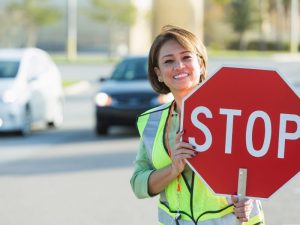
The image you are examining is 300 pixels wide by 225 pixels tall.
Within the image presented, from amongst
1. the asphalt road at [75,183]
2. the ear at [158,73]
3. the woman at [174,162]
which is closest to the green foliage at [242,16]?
the asphalt road at [75,183]

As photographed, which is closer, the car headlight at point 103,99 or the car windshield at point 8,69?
the car headlight at point 103,99

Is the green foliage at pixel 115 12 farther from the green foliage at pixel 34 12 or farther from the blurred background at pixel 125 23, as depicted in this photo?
the green foliage at pixel 34 12

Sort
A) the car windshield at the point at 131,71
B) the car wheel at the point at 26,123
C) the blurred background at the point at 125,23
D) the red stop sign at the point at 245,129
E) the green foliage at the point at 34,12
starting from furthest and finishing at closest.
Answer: the green foliage at the point at 34,12 → the blurred background at the point at 125,23 → the car windshield at the point at 131,71 → the car wheel at the point at 26,123 → the red stop sign at the point at 245,129

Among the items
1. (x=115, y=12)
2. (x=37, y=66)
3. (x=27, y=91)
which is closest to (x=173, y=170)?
(x=27, y=91)

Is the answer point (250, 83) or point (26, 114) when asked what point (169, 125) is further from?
point (26, 114)

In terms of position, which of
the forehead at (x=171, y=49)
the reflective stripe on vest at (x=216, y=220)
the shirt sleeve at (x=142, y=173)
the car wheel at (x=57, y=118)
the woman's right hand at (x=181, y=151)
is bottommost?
the car wheel at (x=57, y=118)

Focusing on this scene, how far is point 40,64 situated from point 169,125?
14764 mm

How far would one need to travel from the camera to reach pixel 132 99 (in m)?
16.6

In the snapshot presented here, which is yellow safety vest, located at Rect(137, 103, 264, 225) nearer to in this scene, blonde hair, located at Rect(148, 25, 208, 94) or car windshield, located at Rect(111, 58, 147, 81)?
blonde hair, located at Rect(148, 25, 208, 94)

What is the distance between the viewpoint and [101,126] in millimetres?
16812

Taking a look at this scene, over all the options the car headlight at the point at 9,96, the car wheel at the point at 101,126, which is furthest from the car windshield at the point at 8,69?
the car wheel at the point at 101,126

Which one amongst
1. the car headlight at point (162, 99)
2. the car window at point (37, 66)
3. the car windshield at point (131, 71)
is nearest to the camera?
the car headlight at point (162, 99)

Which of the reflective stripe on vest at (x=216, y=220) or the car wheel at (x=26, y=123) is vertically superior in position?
the reflective stripe on vest at (x=216, y=220)

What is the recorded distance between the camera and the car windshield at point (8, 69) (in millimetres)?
17312
